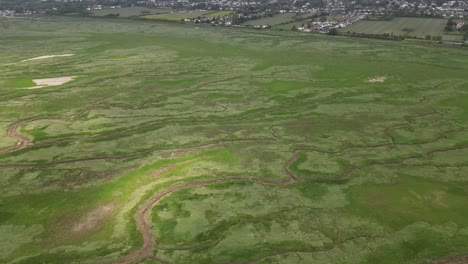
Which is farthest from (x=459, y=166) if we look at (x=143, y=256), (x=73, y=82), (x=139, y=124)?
(x=73, y=82)

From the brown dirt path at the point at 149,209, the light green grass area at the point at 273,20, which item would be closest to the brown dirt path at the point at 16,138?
the brown dirt path at the point at 149,209

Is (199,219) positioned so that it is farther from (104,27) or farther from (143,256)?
(104,27)

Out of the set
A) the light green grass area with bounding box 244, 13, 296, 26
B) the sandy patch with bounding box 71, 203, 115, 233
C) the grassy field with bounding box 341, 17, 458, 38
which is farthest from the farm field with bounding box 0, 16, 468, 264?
the light green grass area with bounding box 244, 13, 296, 26

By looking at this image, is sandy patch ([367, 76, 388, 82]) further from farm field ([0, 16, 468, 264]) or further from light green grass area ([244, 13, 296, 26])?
light green grass area ([244, 13, 296, 26])

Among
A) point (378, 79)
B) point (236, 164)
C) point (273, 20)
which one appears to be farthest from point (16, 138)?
point (273, 20)

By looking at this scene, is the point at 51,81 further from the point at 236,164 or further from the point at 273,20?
the point at 273,20

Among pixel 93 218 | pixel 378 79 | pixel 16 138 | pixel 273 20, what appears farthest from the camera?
pixel 273 20
